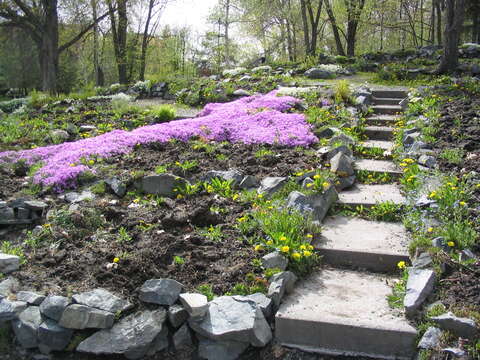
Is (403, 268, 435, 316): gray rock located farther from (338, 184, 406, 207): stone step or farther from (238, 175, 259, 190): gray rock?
(238, 175, 259, 190): gray rock

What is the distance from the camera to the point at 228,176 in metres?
5.80

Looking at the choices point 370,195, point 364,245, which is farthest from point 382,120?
point 364,245

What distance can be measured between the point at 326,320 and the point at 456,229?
1.56 m

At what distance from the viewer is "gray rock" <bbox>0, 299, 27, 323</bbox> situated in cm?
361

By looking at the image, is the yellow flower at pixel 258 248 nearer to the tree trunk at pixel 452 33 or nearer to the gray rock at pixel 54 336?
the gray rock at pixel 54 336

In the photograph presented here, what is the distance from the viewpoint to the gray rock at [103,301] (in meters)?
3.52

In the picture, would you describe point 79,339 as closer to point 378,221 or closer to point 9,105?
point 378,221

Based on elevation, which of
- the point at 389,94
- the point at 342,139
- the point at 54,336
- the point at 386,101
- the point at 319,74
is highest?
the point at 319,74

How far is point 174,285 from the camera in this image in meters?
3.62

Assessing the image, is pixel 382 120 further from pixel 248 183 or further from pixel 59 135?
pixel 59 135

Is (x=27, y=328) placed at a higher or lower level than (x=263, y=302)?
lower

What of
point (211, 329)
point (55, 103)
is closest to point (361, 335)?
point (211, 329)

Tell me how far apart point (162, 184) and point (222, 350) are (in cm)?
268

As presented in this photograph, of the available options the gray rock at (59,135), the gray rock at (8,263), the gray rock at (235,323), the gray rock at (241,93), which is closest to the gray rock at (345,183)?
the gray rock at (235,323)
